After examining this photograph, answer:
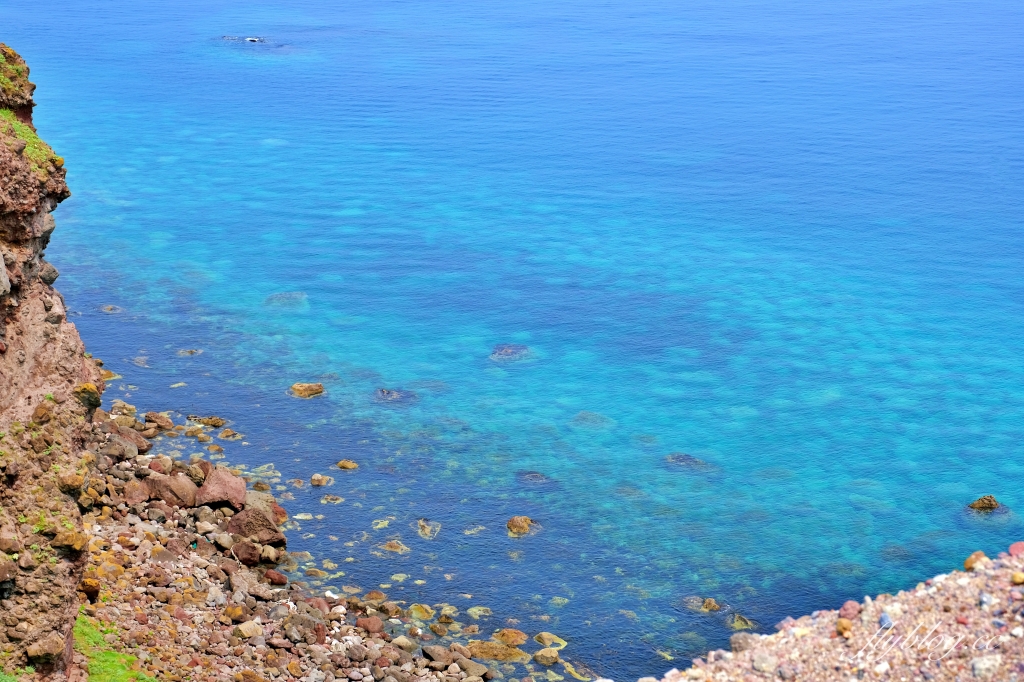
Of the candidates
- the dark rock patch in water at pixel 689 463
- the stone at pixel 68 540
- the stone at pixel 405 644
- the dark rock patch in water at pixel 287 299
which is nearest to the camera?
the stone at pixel 68 540

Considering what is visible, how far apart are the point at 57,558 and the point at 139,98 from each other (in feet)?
215

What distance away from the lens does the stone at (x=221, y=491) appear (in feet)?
92.5

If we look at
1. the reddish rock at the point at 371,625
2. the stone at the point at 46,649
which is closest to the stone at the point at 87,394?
the stone at the point at 46,649

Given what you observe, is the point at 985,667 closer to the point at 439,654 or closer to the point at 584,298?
the point at 439,654

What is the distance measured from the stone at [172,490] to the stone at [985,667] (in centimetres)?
1838

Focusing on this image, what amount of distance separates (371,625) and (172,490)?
268 inches

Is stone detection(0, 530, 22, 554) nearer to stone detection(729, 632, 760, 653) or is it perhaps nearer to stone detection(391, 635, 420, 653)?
stone detection(391, 635, 420, 653)

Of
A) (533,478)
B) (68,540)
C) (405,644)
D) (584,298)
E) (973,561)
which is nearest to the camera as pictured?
(68,540)

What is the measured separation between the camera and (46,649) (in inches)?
674

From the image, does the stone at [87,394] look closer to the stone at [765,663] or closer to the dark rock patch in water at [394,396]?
the stone at [765,663]

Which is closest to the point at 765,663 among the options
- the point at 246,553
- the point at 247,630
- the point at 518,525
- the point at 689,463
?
the point at 518,525

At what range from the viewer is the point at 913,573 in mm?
28906

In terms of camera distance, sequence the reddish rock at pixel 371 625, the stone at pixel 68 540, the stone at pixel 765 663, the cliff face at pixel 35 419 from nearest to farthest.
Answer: the cliff face at pixel 35 419 → the stone at pixel 68 540 → the stone at pixel 765 663 → the reddish rock at pixel 371 625

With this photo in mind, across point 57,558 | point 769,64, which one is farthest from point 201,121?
point 57,558
